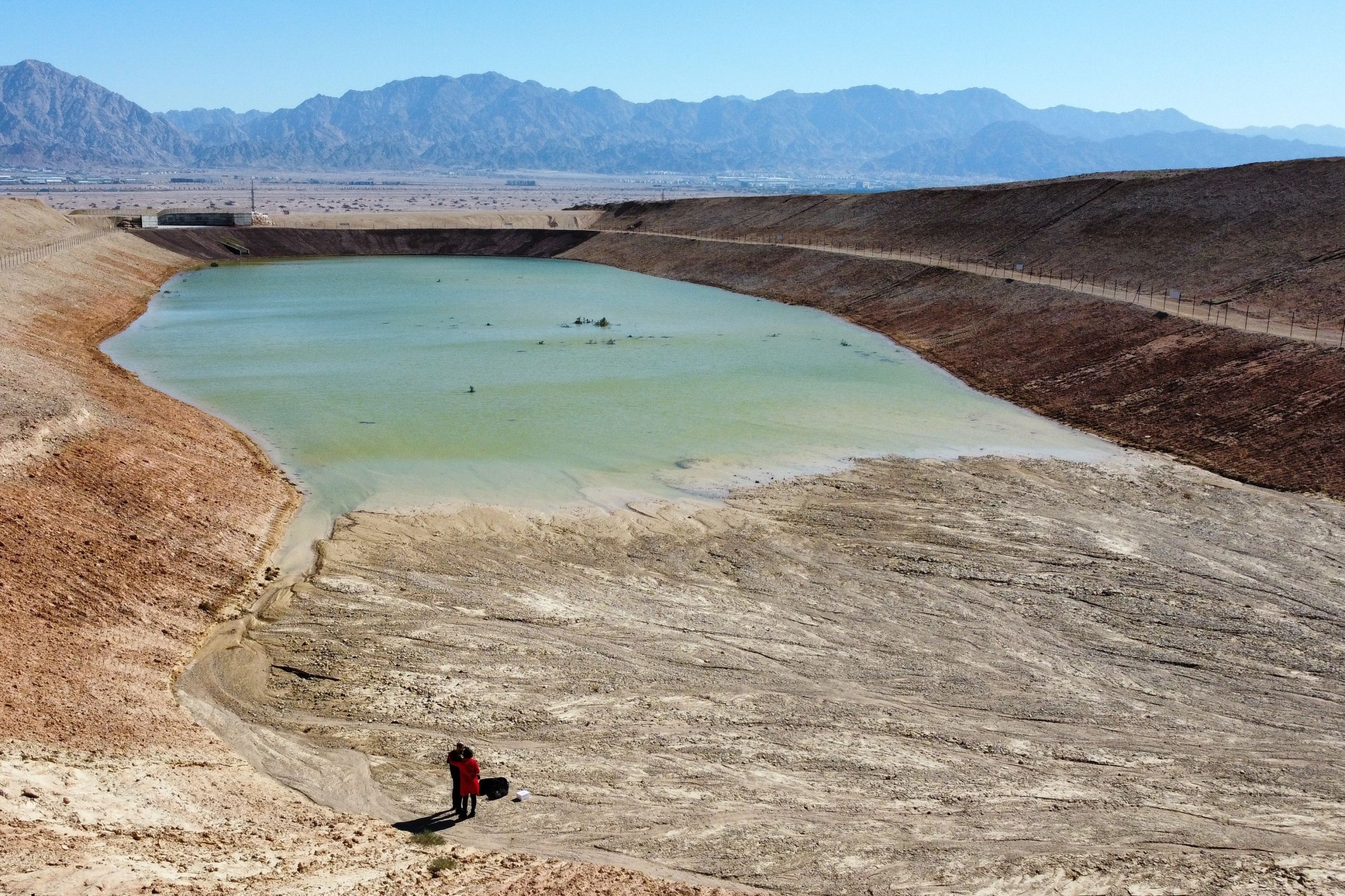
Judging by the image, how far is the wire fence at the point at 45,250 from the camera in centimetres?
5850

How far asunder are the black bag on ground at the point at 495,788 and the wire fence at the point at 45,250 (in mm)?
53978

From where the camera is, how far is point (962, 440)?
33.0 meters

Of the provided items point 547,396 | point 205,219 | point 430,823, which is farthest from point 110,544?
point 205,219

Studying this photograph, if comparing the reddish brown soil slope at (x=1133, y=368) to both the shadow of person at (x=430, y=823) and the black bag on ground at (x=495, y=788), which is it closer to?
the black bag on ground at (x=495, y=788)

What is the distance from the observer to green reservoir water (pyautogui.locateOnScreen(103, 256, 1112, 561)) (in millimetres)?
28969

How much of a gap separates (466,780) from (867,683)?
6.84m

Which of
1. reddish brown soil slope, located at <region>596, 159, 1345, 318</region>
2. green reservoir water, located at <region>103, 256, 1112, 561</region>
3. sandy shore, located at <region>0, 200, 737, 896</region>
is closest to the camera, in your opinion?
sandy shore, located at <region>0, 200, 737, 896</region>

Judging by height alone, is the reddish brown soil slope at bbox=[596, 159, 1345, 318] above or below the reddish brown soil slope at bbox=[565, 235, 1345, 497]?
above

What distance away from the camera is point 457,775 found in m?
13.6

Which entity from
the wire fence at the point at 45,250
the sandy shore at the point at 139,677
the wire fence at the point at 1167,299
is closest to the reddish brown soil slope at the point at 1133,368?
the wire fence at the point at 1167,299

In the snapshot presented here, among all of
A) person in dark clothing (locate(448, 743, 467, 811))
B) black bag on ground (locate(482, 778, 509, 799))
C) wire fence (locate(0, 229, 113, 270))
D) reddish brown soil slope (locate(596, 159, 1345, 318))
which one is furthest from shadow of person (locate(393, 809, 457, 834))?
wire fence (locate(0, 229, 113, 270))

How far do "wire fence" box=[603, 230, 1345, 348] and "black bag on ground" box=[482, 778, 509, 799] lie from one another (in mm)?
32273

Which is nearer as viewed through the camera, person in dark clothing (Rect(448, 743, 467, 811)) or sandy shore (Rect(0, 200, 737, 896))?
sandy shore (Rect(0, 200, 737, 896))

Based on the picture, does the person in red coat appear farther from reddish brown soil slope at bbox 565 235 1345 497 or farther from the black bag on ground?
reddish brown soil slope at bbox 565 235 1345 497
